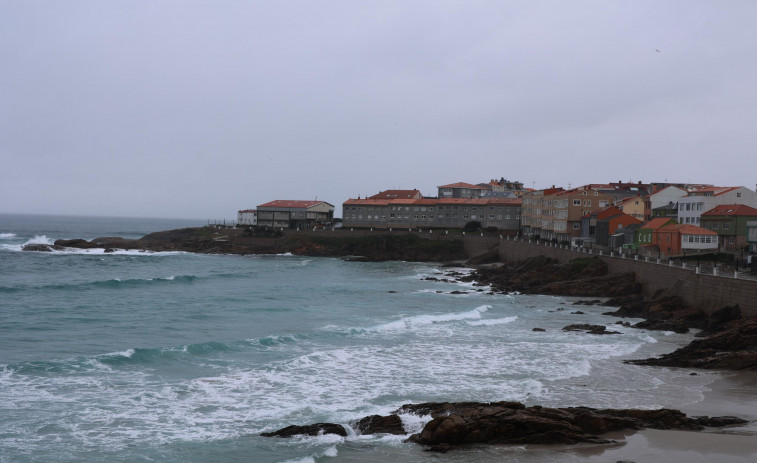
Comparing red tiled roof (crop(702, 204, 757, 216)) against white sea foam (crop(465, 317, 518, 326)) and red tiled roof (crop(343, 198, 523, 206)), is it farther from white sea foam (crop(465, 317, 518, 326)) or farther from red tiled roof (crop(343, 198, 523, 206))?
red tiled roof (crop(343, 198, 523, 206))

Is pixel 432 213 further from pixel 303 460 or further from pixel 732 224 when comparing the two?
pixel 303 460

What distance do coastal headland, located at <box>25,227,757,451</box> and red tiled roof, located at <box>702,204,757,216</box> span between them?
10758 mm

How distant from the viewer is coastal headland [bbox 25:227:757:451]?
15.6 metres

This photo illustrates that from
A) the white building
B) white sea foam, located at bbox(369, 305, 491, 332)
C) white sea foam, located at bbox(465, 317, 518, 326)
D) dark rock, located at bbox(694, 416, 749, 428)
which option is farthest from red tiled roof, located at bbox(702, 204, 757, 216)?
the white building

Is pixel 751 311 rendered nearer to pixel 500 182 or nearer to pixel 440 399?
pixel 440 399

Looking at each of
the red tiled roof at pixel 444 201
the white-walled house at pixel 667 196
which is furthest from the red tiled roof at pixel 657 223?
the red tiled roof at pixel 444 201

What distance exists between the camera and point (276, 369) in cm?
2347

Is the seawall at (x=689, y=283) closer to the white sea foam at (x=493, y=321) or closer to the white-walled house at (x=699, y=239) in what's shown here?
the white-walled house at (x=699, y=239)

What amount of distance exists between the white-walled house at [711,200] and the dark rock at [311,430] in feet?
162

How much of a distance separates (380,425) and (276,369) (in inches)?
301

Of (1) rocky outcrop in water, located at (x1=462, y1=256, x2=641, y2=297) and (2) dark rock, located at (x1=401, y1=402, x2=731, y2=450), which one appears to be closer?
(2) dark rock, located at (x1=401, y1=402, x2=731, y2=450)

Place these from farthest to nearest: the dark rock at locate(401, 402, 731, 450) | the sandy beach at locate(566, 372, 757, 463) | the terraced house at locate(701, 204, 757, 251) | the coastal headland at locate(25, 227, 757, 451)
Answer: the terraced house at locate(701, 204, 757, 251) < the coastal headland at locate(25, 227, 757, 451) < the dark rock at locate(401, 402, 731, 450) < the sandy beach at locate(566, 372, 757, 463)

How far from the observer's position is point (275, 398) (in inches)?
782

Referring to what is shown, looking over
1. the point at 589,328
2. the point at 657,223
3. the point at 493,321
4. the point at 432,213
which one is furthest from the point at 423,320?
the point at 432,213
